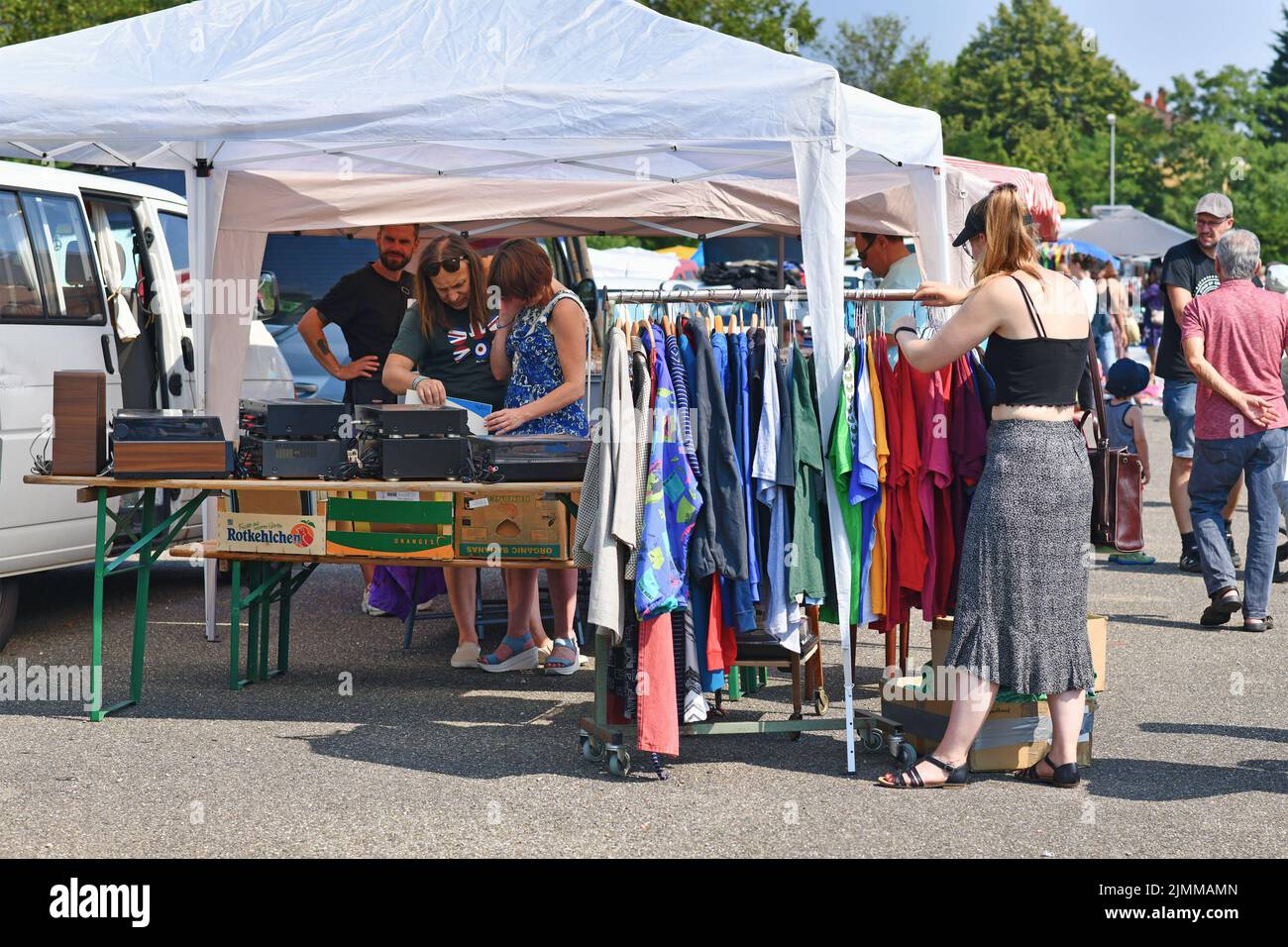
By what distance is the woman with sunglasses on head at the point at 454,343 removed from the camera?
270 inches

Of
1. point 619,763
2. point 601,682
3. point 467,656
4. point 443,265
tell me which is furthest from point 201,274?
point 619,763

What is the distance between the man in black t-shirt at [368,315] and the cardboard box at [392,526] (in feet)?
6.81

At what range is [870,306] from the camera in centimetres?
550

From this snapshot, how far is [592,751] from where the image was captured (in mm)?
5406

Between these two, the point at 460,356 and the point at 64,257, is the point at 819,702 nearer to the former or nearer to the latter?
the point at 460,356

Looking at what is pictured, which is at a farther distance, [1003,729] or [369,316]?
[369,316]

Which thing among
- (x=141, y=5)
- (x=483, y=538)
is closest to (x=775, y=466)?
(x=483, y=538)

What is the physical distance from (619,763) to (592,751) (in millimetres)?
209

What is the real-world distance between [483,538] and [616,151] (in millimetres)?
2253

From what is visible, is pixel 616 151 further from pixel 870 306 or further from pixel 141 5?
pixel 141 5

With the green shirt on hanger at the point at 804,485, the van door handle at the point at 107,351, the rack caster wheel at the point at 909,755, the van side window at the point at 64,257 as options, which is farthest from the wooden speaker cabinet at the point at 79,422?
the rack caster wheel at the point at 909,755

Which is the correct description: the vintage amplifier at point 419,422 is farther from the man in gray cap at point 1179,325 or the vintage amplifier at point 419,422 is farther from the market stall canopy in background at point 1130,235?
the market stall canopy in background at point 1130,235

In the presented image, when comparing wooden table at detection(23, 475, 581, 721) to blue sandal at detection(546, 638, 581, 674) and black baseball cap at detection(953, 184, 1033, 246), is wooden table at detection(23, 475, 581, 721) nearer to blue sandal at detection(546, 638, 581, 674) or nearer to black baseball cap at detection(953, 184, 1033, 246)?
blue sandal at detection(546, 638, 581, 674)

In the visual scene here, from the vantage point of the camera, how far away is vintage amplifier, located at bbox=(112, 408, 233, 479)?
5.90 m
